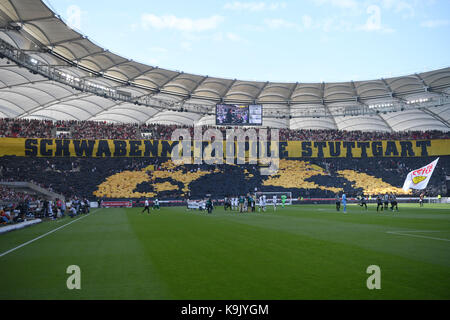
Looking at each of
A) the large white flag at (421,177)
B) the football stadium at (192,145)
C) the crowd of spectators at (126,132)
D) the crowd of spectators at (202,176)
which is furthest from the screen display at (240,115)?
the large white flag at (421,177)

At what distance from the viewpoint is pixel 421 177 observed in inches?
1503

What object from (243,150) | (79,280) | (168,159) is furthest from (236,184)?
(79,280)

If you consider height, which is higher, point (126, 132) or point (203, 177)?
point (126, 132)

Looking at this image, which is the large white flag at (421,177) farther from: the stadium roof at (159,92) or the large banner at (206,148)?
the large banner at (206,148)

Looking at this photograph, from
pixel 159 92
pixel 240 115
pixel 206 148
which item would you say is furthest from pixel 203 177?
pixel 159 92

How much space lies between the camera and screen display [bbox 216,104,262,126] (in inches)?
1950

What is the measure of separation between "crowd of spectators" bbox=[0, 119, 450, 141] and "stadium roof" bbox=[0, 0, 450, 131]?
2637 mm

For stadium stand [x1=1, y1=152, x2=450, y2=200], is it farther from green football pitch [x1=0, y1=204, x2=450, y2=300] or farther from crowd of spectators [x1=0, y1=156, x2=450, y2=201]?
green football pitch [x1=0, y1=204, x2=450, y2=300]

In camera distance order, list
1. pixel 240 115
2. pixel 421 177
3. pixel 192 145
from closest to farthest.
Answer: pixel 421 177, pixel 240 115, pixel 192 145

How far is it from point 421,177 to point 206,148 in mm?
31847

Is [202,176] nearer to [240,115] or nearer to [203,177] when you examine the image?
[203,177]

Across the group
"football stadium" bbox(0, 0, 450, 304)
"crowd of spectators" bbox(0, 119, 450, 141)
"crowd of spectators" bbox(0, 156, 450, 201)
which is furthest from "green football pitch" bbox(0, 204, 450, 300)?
"crowd of spectators" bbox(0, 119, 450, 141)

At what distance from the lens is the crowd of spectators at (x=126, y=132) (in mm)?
54250
